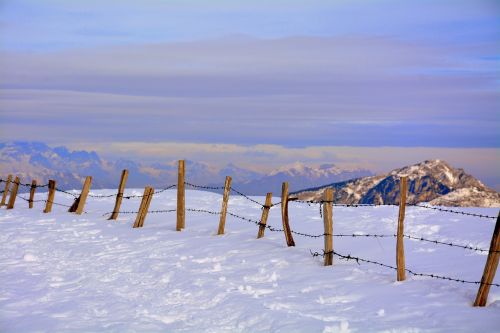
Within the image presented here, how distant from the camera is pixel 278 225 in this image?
22.1m

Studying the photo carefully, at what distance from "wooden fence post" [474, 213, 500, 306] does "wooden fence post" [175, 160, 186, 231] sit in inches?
474

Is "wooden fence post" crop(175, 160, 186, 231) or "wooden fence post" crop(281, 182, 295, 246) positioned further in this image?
"wooden fence post" crop(175, 160, 186, 231)

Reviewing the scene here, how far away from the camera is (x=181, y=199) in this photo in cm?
2191

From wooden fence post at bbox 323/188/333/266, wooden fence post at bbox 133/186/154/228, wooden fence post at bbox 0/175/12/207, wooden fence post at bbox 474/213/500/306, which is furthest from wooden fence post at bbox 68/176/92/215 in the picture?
wooden fence post at bbox 474/213/500/306

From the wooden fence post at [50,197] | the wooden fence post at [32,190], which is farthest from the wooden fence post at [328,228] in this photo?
the wooden fence post at [32,190]

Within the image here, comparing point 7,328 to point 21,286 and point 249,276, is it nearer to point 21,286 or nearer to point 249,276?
point 21,286

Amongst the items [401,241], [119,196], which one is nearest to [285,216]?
[401,241]

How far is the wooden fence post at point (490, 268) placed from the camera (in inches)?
439

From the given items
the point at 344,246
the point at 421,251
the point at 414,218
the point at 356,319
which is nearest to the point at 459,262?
the point at 421,251

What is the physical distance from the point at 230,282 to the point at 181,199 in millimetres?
8396

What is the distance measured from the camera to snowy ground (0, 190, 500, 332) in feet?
35.7

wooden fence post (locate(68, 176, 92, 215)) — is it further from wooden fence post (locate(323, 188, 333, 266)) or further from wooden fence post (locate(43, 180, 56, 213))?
wooden fence post (locate(323, 188, 333, 266))

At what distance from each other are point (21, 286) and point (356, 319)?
24.3 feet

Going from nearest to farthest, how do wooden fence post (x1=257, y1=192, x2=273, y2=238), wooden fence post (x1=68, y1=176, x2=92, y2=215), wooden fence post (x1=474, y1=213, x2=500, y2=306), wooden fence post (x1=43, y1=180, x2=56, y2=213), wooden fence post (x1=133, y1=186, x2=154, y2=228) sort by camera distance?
wooden fence post (x1=474, y1=213, x2=500, y2=306)
wooden fence post (x1=257, y1=192, x2=273, y2=238)
wooden fence post (x1=133, y1=186, x2=154, y2=228)
wooden fence post (x1=68, y1=176, x2=92, y2=215)
wooden fence post (x1=43, y1=180, x2=56, y2=213)
